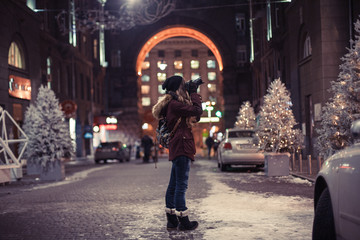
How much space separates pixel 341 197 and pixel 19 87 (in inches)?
983

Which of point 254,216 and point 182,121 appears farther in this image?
point 254,216

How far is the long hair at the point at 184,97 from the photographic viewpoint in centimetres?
693

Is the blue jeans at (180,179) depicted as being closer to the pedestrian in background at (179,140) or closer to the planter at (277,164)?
the pedestrian in background at (179,140)

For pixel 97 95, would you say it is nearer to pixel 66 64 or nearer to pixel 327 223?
pixel 66 64

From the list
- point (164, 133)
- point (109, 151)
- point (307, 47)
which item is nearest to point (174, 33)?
point (109, 151)

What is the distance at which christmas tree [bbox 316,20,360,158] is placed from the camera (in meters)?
11.9

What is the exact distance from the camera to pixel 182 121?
22.8ft

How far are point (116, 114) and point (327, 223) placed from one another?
4892 cm

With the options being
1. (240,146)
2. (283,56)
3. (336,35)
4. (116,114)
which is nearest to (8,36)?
(240,146)

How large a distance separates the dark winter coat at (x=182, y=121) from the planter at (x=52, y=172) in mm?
11755

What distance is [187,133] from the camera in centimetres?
689

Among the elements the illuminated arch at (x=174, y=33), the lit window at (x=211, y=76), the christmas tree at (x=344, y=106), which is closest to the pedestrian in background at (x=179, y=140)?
the christmas tree at (x=344, y=106)

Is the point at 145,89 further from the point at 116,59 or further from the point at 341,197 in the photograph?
the point at 341,197

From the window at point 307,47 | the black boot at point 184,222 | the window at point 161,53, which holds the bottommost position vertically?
the black boot at point 184,222
